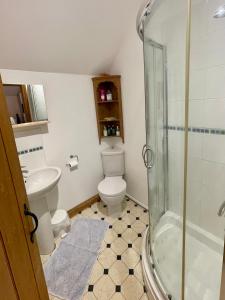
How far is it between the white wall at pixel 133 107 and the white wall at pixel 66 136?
439 mm

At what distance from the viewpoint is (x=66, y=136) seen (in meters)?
2.20

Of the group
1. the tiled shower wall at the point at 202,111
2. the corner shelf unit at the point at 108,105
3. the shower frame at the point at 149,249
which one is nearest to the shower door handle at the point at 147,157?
the tiled shower wall at the point at 202,111

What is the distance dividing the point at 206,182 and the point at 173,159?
1.20 ft

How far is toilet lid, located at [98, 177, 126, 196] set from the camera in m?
2.14

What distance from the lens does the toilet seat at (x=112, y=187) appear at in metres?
2.13

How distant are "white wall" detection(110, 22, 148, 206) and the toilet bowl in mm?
270

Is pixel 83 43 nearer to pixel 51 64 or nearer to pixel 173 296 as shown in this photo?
pixel 51 64

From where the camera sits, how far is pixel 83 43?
182 centimetres

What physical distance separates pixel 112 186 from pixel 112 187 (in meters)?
0.02

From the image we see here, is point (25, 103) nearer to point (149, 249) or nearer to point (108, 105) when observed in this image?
point (108, 105)

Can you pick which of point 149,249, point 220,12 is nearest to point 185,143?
point 220,12

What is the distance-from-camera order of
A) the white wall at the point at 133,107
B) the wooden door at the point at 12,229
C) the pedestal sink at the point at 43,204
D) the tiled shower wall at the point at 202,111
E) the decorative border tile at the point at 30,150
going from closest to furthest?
the wooden door at the point at 12,229 < the tiled shower wall at the point at 202,111 < the pedestal sink at the point at 43,204 < the decorative border tile at the point at 30,150 < the white wall at the point at 133,107

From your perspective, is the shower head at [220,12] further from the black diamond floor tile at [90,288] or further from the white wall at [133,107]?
the black diamond floor tile at [90,288]

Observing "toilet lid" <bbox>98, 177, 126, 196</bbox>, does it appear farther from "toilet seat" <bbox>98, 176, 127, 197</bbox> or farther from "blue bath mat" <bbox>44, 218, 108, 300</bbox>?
"blue bath mat" <bbox>44, 218, 108, 300</bbox>
